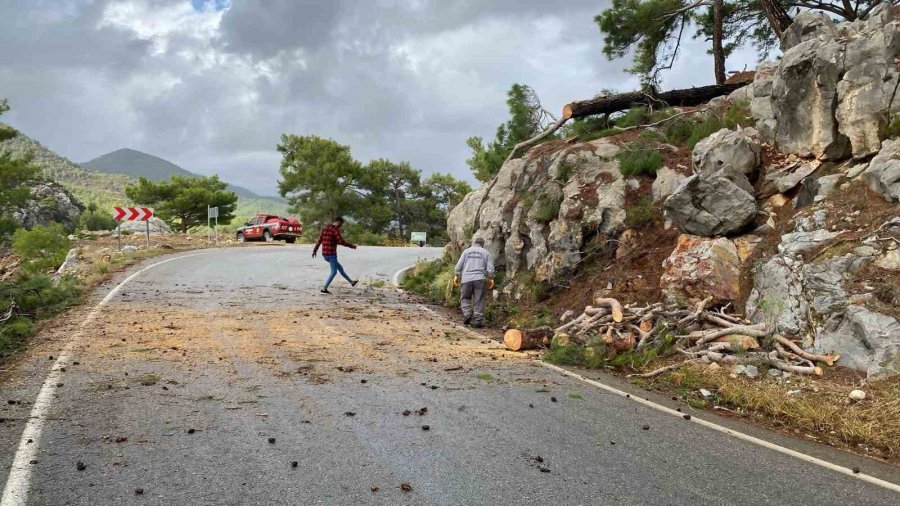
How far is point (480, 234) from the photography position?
14.0m

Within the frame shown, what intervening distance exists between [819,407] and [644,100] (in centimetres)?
1121

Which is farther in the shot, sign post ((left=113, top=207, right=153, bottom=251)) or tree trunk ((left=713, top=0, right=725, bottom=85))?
sign post ((left=113, top=207, right=153, bottom=251))

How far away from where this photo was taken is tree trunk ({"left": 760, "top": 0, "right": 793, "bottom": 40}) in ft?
50.8

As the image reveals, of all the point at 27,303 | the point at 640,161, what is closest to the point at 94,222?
the point at 27,303

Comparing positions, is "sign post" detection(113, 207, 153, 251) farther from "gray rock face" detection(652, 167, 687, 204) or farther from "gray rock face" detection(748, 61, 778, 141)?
"gray rock face" detection(748, 61, 778, 141)

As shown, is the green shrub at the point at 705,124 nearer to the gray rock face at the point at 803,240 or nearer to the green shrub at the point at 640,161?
the green shrub at the point at 640,161

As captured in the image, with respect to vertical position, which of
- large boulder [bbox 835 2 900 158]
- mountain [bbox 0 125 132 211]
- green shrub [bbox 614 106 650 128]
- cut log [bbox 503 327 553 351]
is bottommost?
cut log [bbox 503 327 553 351]

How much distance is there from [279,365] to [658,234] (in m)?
6.95

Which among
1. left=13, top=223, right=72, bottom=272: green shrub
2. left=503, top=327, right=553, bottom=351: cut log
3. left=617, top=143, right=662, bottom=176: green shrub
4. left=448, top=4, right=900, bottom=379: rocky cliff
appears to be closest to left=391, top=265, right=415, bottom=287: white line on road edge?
left=448, top=4, right=900, bottom=379: rocky cliff

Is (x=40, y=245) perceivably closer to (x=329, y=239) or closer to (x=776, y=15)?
(x=329, y=239)

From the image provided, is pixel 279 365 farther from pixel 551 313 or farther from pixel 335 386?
pixel 551 313

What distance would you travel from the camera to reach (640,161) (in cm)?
1160

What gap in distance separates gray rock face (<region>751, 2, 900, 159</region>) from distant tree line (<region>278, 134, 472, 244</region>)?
34383mm

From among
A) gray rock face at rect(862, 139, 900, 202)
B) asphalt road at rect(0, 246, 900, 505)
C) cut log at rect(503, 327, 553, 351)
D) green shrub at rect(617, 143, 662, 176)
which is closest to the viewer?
asphalt road at rect(0, 246, 900, 505)
